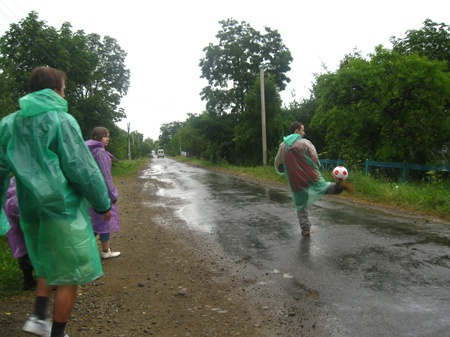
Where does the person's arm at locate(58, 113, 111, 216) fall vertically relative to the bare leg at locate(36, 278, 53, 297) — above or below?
above

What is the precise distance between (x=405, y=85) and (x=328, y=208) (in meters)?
5.95

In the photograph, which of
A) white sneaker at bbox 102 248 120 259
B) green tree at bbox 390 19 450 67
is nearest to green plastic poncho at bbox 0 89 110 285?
white sneaker at bbox 102 248 120 259

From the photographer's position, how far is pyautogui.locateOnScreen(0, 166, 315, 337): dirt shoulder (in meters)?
3.02

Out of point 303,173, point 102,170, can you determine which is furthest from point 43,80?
point 303,173

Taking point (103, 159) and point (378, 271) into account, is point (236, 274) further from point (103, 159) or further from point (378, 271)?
point (103, 159)

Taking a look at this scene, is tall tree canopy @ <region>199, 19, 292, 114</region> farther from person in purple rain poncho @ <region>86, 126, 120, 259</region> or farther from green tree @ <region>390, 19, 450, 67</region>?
person in purple rain poncho @ <region>86, 126, 120, 259</region>

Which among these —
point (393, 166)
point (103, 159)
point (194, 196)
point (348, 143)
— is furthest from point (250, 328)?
point (348, 143)

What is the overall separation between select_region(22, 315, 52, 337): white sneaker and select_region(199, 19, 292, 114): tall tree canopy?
2830 cm

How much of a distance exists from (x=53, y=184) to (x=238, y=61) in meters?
29.5

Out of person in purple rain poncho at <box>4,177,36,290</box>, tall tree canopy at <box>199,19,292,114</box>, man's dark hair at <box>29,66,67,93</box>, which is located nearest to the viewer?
man's dark hair at <box>29,66,67,93</box>

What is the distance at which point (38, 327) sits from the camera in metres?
2.64

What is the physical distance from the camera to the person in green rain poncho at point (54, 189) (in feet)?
7.68

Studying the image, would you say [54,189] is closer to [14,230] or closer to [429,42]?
[14,230]

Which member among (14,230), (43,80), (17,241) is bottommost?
(17,241)
